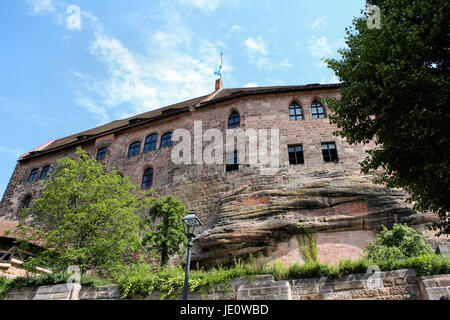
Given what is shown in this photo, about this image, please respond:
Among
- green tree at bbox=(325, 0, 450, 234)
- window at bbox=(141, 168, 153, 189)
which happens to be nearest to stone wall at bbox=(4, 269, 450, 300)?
green tree at bbox=(325, 0, 450, 234)

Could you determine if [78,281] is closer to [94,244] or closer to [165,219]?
[94,244]

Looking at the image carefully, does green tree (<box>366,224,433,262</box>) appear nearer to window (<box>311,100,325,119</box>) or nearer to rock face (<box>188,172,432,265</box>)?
rock face (<box>188,172,432,265</box>)

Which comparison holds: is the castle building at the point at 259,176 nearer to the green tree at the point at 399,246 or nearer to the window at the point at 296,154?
the window at the point at 296,154

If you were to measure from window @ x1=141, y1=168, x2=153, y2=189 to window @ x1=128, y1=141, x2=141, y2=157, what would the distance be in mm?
2002

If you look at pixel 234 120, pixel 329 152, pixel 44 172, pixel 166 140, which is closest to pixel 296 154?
pixel 329 152

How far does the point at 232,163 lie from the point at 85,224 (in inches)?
327

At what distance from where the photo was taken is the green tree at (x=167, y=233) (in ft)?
45.5

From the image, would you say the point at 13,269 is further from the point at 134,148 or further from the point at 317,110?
the point at 317,110

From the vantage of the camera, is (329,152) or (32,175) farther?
(32,175)

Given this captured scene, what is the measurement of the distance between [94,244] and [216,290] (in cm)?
620

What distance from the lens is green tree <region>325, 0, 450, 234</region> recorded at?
25.3 feet

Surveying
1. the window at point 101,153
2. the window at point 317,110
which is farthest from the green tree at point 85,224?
the window at point 317,110

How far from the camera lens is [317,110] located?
20.6 meters
